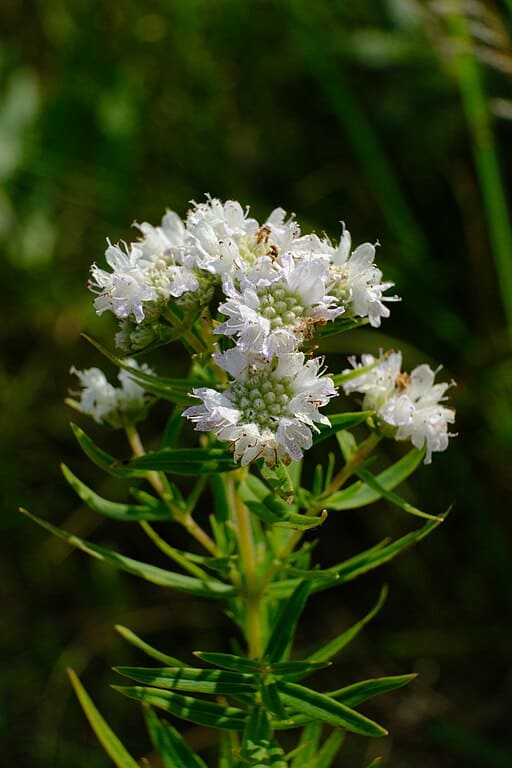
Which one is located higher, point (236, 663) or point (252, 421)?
point (252, 421)

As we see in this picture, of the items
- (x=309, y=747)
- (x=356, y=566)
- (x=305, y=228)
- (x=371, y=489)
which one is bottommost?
(x=309, y=747)

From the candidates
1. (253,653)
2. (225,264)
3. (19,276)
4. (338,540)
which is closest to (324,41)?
(19,276)

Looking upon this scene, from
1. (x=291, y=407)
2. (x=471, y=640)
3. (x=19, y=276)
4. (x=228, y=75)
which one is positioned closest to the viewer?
(x=291, y=407)

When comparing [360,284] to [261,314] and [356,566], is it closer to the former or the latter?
[261,314]

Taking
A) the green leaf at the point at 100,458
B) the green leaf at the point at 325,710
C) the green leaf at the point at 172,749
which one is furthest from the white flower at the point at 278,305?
the green leaf at the point at 172,749

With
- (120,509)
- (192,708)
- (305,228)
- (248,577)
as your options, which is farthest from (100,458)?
(305,228)

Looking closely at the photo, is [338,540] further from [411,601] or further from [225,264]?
[225,264]
